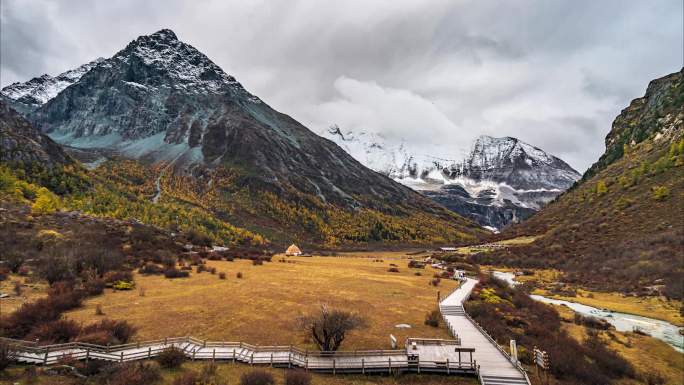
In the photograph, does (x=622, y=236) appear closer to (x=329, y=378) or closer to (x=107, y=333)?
(x=329, y=378)

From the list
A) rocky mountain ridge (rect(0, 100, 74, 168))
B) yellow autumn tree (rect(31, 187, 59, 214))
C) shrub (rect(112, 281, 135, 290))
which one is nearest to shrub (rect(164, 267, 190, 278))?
shrub (rect(112, 281, 135, 290))

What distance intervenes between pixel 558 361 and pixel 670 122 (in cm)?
12895

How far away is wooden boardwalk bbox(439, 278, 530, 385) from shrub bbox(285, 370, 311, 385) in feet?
31.8

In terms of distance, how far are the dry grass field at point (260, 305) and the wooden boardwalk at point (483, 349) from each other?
180 centimetres

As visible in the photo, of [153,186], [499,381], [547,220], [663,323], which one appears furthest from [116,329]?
[153,186]

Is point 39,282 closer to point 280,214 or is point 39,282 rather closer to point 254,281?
point 254,281

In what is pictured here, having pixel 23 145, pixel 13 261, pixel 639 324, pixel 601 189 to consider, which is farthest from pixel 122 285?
pixel 601 189

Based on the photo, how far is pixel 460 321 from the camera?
33156 millimetres

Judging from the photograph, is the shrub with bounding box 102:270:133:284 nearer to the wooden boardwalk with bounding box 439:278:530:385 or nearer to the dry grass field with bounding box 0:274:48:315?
the dry grass field with bounding box 0:274:48:315

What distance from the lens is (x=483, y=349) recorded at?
25.5 meters

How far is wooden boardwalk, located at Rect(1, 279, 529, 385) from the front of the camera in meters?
20.7

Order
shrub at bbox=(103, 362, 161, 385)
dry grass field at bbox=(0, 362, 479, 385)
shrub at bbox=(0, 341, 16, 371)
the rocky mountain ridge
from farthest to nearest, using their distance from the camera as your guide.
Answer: the rocky mountain ridge, dry grass field at bbox=(0, 362, 479, 385), shrub at bbox=(0, 341, 16, 371), shrub at bbox=(103, 362, 161, 385)

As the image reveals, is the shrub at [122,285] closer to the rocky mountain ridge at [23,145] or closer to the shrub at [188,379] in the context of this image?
the shrub at [188,379]

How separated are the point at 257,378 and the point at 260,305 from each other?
16.8 metres
